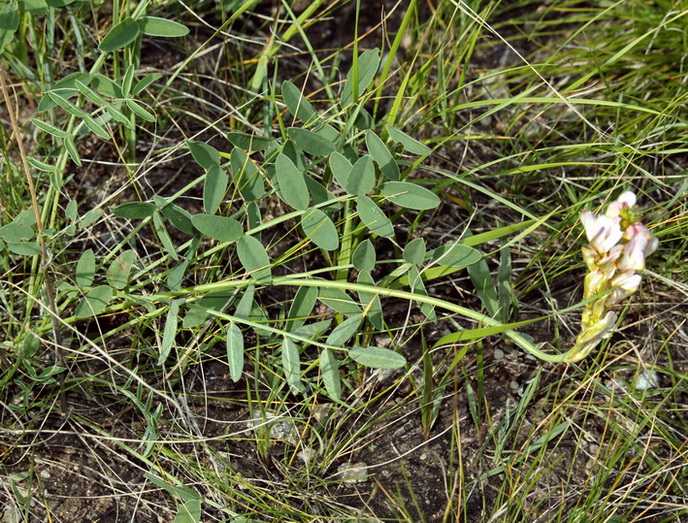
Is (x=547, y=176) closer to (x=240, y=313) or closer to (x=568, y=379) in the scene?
(x=568, y=379)

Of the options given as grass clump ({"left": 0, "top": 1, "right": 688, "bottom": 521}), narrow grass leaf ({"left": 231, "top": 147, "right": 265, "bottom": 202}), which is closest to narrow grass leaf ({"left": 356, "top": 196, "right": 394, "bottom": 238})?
grass clump ({"left": 0, "top": 1, "right": 688, "bottom": 521})

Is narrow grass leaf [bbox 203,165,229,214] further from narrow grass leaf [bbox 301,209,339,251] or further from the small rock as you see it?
the small rock

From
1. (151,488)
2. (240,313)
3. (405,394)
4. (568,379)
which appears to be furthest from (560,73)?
(151,488)

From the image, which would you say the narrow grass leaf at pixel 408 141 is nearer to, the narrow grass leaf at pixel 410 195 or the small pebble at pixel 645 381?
the narrow grass leaf at pixel 410 195

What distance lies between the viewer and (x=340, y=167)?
1.43 metres

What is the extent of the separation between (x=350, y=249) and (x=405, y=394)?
0.35 meters

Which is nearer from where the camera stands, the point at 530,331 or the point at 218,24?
the point at 530,331

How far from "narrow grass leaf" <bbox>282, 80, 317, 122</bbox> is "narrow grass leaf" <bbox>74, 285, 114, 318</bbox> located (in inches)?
20.7

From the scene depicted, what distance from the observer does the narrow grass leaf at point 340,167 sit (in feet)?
4.64

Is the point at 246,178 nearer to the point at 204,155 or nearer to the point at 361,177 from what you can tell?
the point at 204,155

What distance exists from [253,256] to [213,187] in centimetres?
16

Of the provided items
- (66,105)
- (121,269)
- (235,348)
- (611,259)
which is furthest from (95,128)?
(611,259)

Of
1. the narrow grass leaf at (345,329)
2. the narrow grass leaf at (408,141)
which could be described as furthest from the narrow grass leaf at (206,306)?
the narrow grass leaf at (408,141)

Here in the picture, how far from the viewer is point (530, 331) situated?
176 cm
